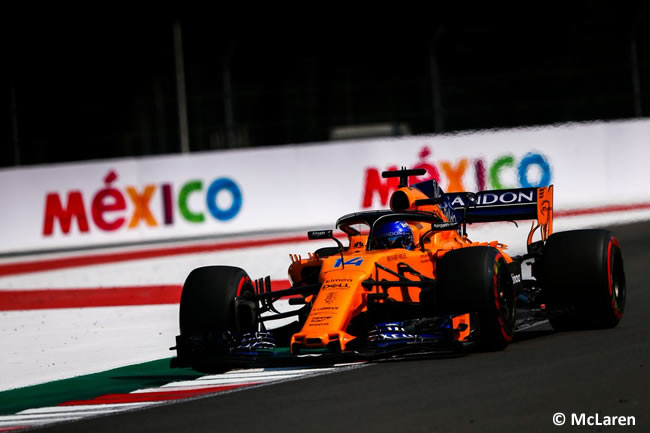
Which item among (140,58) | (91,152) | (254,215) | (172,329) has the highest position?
(140,58)

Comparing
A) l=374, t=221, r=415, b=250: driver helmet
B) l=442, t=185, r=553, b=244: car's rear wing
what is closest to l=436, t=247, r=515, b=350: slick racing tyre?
l=374, t=221, r=415, b=250: driver helmet

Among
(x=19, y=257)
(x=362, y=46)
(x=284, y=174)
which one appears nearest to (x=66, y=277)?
Answer: (x=19, y=257)

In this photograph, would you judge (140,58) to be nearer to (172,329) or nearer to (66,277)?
(66,277)

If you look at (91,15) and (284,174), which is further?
(91,15)

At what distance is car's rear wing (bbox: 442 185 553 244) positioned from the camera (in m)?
10.9

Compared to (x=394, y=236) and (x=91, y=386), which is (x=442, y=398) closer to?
(x=394, y=236)

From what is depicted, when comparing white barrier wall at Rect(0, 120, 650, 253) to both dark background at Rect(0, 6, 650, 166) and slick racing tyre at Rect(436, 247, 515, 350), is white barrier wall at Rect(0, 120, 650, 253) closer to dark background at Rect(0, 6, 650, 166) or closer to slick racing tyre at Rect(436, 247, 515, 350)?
dark background at Rect(0, 6, 650, 166)

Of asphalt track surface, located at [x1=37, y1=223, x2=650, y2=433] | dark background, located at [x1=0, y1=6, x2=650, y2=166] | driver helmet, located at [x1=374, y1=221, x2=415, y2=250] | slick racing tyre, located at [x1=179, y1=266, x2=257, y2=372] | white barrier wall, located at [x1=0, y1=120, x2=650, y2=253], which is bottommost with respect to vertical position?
asphalt track surface, located at [x1=37, y1=223, x2=650, y2=433]

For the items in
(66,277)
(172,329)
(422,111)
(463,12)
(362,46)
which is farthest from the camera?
(463,12)

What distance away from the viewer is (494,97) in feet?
95.6

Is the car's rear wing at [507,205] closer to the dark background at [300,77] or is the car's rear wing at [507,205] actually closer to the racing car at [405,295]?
the racing car at [405,295]

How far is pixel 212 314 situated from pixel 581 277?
308cm

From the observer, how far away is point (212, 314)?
9.04m

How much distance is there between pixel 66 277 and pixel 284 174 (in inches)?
253
